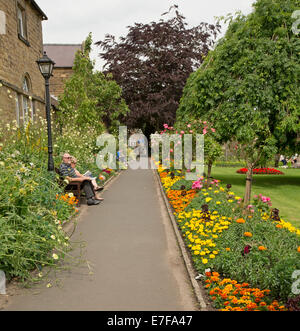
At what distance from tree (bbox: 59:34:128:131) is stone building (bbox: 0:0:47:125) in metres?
1.62

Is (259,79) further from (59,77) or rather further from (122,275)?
(59,77)

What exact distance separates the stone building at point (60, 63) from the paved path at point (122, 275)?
19.9 meters

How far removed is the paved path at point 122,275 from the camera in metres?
3.45

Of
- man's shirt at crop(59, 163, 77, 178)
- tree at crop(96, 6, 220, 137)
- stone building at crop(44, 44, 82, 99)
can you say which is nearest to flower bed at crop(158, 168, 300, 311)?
man's shirt at crop(59, 163, 77, 178)

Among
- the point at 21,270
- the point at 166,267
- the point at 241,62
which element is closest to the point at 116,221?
the point at 166,267

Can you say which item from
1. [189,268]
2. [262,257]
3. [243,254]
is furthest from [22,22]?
[262,257]

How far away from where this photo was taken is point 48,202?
5664mm

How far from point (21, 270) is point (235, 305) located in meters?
2.72

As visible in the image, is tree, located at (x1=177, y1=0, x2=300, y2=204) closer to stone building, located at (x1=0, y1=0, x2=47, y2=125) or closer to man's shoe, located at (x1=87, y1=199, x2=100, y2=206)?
man's shoe, located at (x1=87, y1=199, x2=100, y2=206)

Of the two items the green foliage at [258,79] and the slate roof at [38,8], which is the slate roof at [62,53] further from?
the green foliage at [258,79]

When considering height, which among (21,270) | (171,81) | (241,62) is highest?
(171,81)

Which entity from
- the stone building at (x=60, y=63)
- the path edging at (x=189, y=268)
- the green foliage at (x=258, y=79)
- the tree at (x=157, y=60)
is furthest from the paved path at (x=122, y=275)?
the stone building at (x=60, y=63)

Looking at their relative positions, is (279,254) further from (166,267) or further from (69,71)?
(69,71)

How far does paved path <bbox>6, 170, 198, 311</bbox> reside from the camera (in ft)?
11.3
